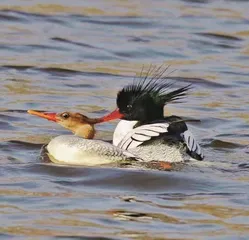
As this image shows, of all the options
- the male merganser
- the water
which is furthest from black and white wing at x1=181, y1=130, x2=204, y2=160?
the water

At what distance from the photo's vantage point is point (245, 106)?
1540 centimetres

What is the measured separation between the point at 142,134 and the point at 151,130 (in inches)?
3.9

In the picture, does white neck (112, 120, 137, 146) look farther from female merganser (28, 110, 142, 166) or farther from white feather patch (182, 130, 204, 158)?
white feather patch (182, 130, 204, 158)

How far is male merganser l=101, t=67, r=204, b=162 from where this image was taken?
38.2 feet

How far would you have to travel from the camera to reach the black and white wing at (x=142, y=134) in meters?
11.7

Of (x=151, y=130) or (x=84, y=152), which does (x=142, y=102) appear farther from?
(x=84, y=152)

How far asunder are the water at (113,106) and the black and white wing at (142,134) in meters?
0.49

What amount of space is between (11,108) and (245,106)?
3.02 meters

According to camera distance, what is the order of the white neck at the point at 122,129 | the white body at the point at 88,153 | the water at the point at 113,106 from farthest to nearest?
1. the white neck at the point at 122,129
2. the white body at the point at 88,153
3. the water at the point at 113,106

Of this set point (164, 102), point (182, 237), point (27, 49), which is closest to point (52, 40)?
point (27, 49)

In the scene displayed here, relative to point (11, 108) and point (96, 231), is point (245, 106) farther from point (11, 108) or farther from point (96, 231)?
point (96, 231)

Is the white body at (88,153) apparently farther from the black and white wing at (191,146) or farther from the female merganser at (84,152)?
the black and white wing at (191,146)

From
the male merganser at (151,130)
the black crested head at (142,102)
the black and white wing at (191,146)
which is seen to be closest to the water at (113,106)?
the black and white wing at (191,146)

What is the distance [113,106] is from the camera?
15102 mm
